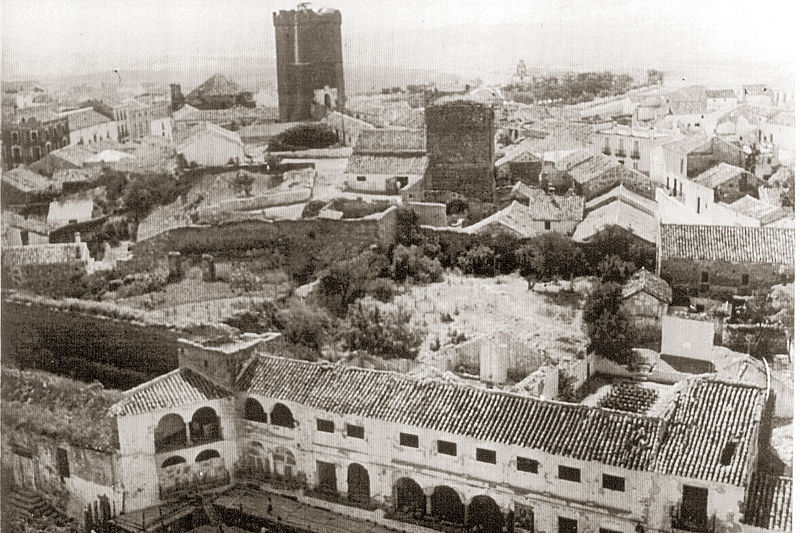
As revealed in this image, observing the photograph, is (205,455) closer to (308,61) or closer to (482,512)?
(482,512)

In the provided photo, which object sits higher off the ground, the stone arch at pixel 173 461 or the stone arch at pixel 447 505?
the stone arch at pixel 173 461

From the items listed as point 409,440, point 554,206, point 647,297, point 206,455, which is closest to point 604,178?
point 554,206

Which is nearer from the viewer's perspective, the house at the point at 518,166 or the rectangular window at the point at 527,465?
the rectangular window at the point at 527,465

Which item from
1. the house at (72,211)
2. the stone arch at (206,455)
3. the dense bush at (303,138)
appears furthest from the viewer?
the house at (72,211)

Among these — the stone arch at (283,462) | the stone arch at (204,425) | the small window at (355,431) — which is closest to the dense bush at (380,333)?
the small window at (355,431)

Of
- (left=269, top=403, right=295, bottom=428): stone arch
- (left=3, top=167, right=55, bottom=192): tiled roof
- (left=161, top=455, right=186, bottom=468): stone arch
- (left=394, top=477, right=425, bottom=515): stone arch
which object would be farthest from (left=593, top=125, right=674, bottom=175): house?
(left=3, top=167, right=55, bottom=192): tiled roof

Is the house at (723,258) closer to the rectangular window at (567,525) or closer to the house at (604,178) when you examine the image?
the house at (604,178)

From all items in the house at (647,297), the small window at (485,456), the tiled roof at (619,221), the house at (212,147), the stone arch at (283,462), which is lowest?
the stone arch at (283,462)
